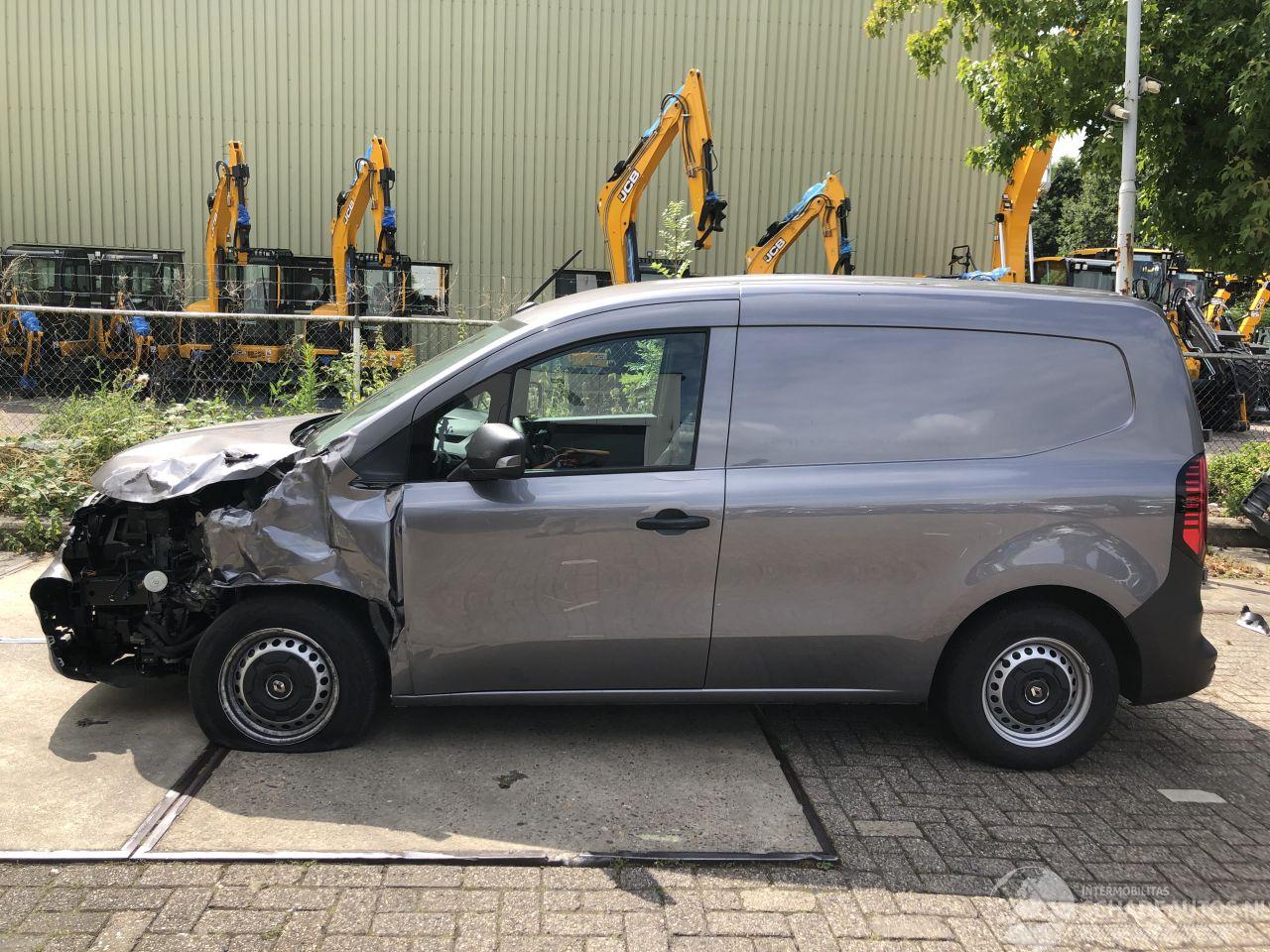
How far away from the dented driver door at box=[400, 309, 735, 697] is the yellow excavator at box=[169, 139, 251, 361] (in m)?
13.4

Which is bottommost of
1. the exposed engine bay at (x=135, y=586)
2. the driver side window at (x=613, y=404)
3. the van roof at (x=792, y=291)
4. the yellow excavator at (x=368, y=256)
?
the exposed engine bay at (x=135, y=586)

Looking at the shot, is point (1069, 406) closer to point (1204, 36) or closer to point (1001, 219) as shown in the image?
point (1204, 36)

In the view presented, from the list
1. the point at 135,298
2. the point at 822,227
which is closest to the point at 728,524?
the point at 822,227

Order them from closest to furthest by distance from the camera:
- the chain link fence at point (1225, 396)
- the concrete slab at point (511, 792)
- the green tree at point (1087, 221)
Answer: the concrete slab at point (511, 792)
the chain link fence at point (1225, 396)
the green tree at point (1087, 221)

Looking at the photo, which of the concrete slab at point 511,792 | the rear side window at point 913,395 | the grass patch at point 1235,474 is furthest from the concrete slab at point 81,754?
the grass patch at point 1235,474

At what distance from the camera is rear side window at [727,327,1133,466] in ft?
12.5

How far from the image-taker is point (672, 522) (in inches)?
146

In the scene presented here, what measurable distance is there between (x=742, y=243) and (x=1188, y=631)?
17715 mm

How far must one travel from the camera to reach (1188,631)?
155 inches

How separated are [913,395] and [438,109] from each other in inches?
721

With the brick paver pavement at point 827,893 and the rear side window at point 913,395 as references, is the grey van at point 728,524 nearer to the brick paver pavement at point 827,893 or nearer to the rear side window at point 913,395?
the rear side window at point 913,395

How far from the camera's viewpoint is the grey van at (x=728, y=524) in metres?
Answer: 3.75

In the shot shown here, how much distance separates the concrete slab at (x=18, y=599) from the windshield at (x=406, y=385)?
2052 mm

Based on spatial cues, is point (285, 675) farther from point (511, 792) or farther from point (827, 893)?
point (827, 893)
